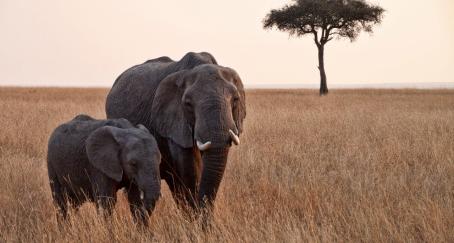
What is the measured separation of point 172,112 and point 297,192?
2285mm

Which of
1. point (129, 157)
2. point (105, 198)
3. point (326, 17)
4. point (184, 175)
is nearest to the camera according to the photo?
point (129, 157)

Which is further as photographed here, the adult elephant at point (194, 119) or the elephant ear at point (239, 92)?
the elephant ear at point (239, 92)

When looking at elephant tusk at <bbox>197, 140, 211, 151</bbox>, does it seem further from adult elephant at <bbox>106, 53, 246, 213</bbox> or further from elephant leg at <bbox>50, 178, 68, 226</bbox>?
elephant leg at <bbox>50, 178, 68, 226</bbox>

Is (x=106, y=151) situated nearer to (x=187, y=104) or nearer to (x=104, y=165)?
(x=104, y=165)

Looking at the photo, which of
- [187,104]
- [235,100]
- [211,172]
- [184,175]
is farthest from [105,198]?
[235,100]

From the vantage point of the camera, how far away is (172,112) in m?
5.16

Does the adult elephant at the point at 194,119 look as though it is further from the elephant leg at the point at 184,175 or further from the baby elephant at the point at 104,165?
the baby elephant at the point at 104,165

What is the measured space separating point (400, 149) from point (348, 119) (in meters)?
4.92

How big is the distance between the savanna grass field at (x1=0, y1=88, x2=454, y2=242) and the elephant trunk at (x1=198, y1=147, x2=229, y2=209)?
0.26m

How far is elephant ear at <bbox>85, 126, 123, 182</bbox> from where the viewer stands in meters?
4.55

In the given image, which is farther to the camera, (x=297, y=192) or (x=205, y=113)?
(x=297, y=192)

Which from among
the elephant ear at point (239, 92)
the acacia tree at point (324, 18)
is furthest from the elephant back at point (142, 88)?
the acacia tree at point (324, 18)

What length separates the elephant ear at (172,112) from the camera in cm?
496

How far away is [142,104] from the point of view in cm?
593
